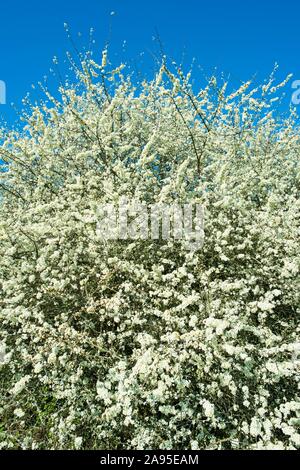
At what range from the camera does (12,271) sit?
4.78m

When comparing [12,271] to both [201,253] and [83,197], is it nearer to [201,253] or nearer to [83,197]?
[83,197]

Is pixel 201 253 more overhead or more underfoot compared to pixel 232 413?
more overhead

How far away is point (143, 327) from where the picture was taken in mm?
4098

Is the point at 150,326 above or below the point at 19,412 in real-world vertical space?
above

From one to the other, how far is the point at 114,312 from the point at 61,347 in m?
0.64

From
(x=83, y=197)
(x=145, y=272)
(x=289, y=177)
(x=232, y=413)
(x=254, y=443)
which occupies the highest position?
(x=289, y=177)

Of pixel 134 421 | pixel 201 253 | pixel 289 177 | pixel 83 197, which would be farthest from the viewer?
pixel 289 177

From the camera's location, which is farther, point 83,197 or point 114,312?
point 83,197

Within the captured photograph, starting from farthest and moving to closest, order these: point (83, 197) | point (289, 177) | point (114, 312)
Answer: point (289, 177) < point (83, 197) < point (114, 312)

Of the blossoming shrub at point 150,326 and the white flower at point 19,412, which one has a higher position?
the blossoming shrub at point 150,326

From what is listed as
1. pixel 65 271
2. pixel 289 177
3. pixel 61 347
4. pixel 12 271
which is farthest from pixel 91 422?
pixel 289 177

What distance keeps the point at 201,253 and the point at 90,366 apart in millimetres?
1745

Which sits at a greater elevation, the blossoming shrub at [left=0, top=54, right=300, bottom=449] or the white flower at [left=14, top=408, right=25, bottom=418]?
the blossoming shrub at [left=0, top=54, right=300, bottom=449]

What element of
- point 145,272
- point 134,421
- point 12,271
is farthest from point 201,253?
point 12,271
